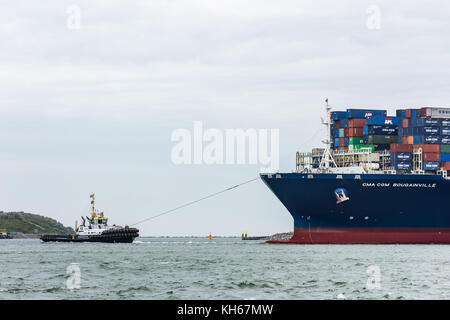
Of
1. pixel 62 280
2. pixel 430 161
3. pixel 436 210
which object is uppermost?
pixel 430 161

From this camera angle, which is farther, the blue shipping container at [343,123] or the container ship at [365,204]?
the blue shipping container at [343,123]

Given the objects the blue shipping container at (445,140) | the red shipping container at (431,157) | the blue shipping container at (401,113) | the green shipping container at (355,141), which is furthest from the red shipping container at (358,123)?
the blue shipping container at (445,140)

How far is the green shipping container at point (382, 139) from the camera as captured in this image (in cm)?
8106

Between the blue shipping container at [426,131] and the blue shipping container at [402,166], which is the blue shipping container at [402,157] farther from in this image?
the blue shipping container at [426,131]

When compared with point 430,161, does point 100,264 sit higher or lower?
lower

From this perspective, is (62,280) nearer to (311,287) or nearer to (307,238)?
(311,287)

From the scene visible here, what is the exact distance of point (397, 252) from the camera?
59.7m

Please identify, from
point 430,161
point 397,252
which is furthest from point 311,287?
point 430,161

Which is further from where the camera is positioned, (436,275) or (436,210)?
(436,210)
